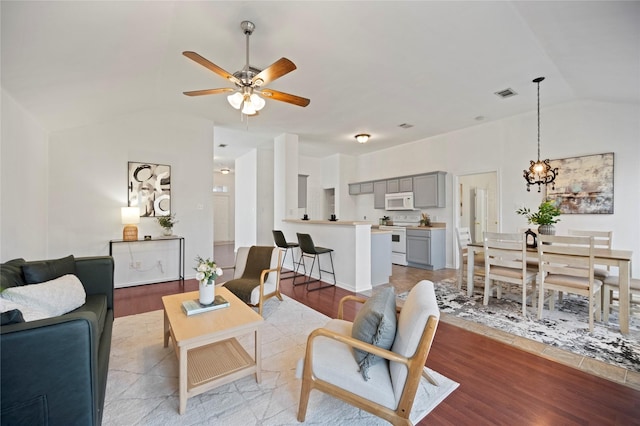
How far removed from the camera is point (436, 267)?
222 inches

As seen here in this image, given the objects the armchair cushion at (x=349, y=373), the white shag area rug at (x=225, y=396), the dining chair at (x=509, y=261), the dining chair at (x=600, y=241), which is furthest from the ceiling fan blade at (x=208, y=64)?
the dining chair at (x=600, y=241)

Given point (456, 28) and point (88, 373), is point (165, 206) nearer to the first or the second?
point (88, 373)

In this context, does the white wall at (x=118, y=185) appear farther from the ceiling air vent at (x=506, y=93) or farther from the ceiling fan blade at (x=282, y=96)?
the ceiling air vent at (x=506, y=93)

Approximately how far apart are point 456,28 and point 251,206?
6.25 m

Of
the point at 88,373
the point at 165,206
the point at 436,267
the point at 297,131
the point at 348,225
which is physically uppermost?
the point at 297,131

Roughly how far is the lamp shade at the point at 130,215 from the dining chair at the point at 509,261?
4.97m

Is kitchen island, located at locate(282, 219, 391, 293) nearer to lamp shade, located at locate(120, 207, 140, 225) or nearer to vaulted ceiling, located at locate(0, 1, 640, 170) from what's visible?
vaulted ceiling, located at locate(0, 1, 640, 170)

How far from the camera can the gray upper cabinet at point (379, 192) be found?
6.97 metres

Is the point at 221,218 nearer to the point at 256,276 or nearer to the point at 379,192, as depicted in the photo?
the point at 379,192

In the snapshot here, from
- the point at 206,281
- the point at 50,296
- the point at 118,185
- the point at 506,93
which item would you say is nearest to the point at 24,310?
the point at 50,296

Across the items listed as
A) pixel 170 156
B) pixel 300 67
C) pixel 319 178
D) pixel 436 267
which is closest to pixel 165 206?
pixel 170 156

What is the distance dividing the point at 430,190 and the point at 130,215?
221 inches

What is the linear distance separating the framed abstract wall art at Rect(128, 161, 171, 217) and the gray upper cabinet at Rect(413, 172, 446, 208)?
16.7 ft

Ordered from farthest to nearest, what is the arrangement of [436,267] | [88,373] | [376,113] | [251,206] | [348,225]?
1. [251,206]
2. [436,267]
3. [376,113]
4. [348,225]
5. [88,373]
